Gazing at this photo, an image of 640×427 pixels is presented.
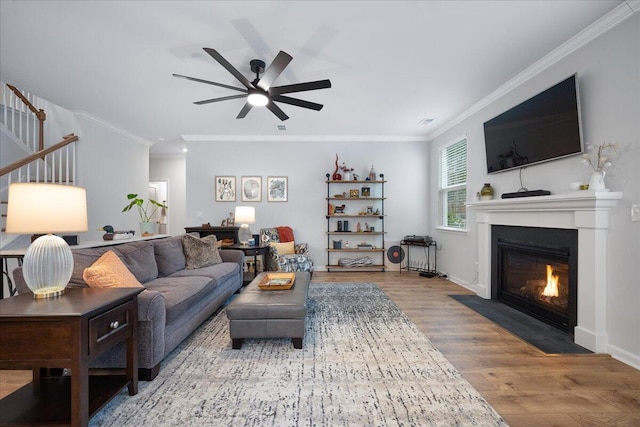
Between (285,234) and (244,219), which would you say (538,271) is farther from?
(244,219)

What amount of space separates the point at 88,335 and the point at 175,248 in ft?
7.51

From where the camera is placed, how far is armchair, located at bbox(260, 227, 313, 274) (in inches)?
191

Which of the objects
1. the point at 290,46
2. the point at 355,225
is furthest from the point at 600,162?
the point at 355,225

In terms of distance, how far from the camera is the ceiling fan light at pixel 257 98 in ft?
9.79

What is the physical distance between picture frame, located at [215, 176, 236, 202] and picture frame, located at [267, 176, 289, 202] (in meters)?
0.73

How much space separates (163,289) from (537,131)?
405 cm

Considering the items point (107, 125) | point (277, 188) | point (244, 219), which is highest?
point (107, 125)

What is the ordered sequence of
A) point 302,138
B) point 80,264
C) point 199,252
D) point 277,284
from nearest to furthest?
1. point 80,264
2. point 277,284
3. point 199,252
4. point 302,138

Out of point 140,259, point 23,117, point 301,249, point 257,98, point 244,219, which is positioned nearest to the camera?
point 140,259

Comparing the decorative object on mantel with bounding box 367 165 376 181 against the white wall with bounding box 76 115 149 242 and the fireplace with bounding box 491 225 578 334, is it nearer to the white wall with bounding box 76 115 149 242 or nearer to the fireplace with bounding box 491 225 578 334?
the fireplace with bounding box 491 225 578 334

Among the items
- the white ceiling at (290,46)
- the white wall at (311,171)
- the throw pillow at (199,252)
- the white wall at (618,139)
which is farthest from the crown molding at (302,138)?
the white wall at (618,139)

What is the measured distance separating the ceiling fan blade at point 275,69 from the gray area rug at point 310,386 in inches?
94.9

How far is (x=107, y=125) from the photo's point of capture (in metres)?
5.01

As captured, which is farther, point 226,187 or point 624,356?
point 226,187
